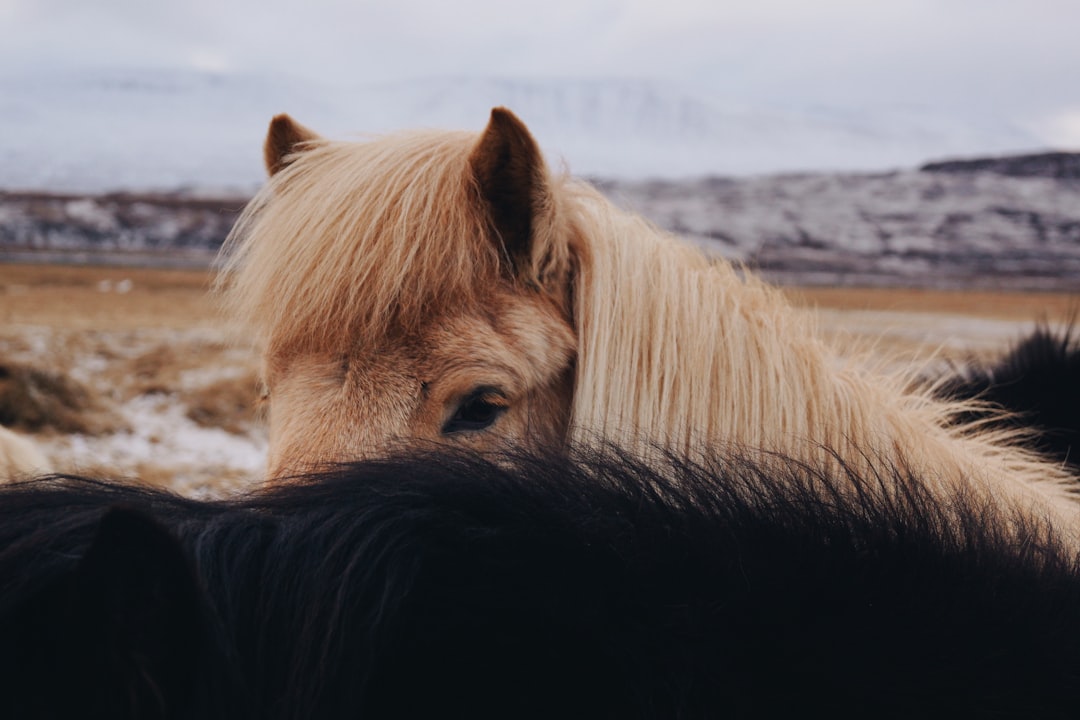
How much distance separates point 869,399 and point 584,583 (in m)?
1.09

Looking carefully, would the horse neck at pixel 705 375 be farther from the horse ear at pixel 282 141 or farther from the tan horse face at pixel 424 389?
the horse ear at pixel 282 141

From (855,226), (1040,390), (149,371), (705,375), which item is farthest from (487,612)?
(855,226)

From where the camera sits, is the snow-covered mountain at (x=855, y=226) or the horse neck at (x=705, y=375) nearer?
the horse neck at (x=705, y=375)

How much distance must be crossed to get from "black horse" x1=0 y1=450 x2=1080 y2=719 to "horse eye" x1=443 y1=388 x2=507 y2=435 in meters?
0.55

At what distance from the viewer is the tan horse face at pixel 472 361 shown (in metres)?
1.32

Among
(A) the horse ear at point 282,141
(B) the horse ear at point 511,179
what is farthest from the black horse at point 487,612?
(A) the horse ear at point 282,141

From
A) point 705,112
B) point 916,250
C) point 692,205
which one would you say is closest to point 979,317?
point 916,250

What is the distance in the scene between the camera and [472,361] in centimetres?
136

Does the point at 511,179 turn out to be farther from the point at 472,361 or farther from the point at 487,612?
the point at 487,612

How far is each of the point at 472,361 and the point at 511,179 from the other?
→ 38 cm

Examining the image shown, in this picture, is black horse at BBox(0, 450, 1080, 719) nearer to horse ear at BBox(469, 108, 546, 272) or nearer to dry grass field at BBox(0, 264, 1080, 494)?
dry grass field at BBox(0, 264, 1080, 494)

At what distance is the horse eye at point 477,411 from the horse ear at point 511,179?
0.92ft

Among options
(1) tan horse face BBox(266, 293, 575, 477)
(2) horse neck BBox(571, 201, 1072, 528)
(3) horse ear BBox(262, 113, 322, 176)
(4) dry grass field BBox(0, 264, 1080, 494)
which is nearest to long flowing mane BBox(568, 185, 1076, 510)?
(2) horse neck BBox(571, 201, 1072, 528)

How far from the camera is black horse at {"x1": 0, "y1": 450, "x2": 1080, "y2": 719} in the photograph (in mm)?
555
